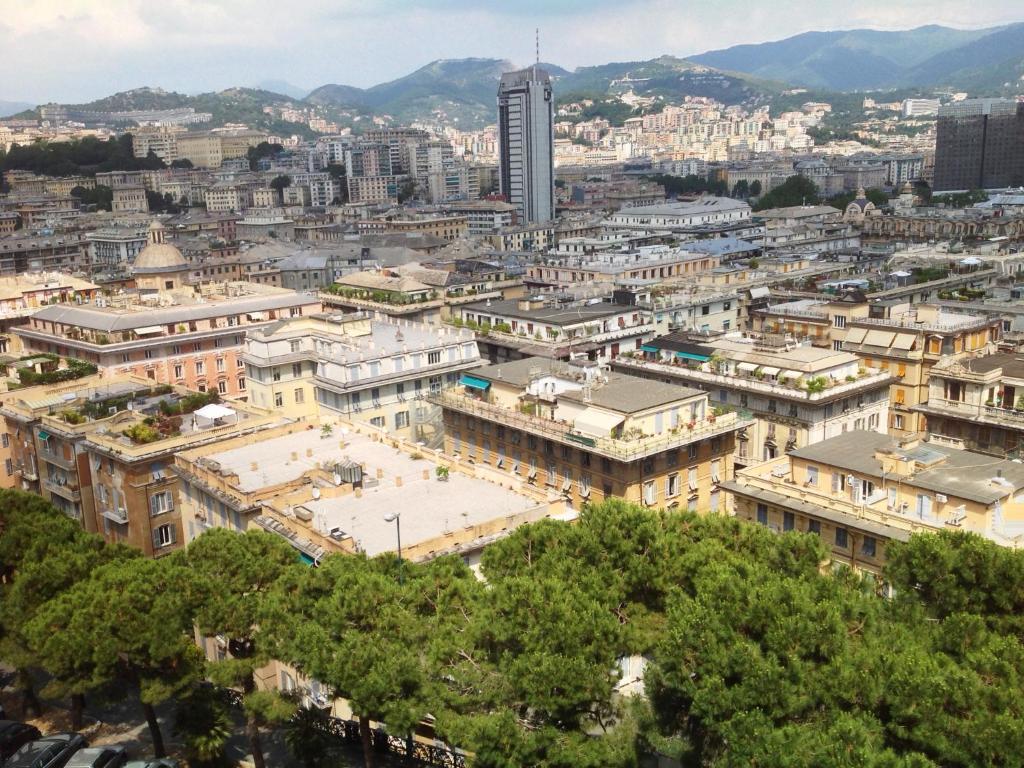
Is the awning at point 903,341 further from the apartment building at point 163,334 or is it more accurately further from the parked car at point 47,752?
the parked car at point 47,752

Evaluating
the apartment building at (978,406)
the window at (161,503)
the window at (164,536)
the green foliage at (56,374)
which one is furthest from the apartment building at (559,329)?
the window at (164,536)

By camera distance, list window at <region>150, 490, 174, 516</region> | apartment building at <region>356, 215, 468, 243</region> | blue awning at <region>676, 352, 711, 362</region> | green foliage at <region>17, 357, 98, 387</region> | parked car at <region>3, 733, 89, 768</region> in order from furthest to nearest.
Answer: apartment building at <region>356, 215, 468, 243</region>
blue awning at <region>676, 352, 711, 362</region>
green foliage at <region>17, 357, 98, 387</region>
window at <region>150, 490, 174, 516</region>
parked car at <region>3, 733, 89, 768</region>

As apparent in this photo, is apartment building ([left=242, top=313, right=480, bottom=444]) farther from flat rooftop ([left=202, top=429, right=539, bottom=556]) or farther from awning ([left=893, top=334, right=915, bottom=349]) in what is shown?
awning ([left=893, top=334, right=915, bottom=349])

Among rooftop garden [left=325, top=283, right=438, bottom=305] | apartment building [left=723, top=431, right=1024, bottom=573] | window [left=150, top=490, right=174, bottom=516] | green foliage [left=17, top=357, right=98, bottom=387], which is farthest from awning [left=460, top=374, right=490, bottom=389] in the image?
rooftop garden [left=325, top=283, right=438, bottom=305]

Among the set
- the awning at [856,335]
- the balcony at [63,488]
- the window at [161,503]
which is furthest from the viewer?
the awning at [856,335]

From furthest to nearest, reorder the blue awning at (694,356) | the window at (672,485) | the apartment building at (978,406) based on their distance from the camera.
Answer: the blue awning at (694,356) < the apartment building at (978,406) < the window at (672,485)

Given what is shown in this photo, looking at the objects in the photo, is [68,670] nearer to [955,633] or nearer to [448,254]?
[955,633]
